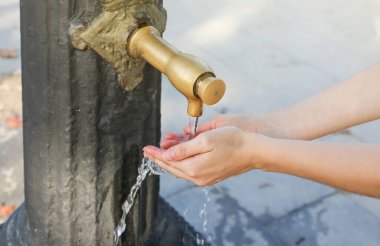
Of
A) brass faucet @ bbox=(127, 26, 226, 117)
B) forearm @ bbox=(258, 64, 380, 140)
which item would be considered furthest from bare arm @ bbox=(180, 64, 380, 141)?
brass faucet @ bbox=(127, 26, 226, 117)

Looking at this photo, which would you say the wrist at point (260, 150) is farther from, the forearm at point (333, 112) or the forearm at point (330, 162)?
the forearm at point (333, 112)

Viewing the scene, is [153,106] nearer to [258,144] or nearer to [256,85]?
[258,144]

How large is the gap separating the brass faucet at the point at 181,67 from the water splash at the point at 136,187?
318 mm

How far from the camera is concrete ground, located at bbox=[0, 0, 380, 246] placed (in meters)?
2.26

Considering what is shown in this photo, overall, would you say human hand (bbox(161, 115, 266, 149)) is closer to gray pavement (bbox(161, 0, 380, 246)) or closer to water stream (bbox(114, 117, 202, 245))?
water stream (bbox(114, 117, 202, 245))

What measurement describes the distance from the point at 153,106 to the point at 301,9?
2.99 meters

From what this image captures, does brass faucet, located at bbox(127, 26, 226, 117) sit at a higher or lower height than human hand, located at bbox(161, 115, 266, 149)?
higher

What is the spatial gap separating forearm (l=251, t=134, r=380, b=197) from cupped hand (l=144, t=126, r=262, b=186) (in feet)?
0.13

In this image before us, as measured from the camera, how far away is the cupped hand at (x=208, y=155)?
4.12 ft

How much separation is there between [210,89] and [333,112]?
58cm

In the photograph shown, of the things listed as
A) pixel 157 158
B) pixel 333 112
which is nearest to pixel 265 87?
pixel 333 112

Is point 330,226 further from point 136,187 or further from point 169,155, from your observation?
point 169,155

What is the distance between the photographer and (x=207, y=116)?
2.84m

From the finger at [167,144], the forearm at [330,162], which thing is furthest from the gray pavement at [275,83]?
the forearm at [330,162]
